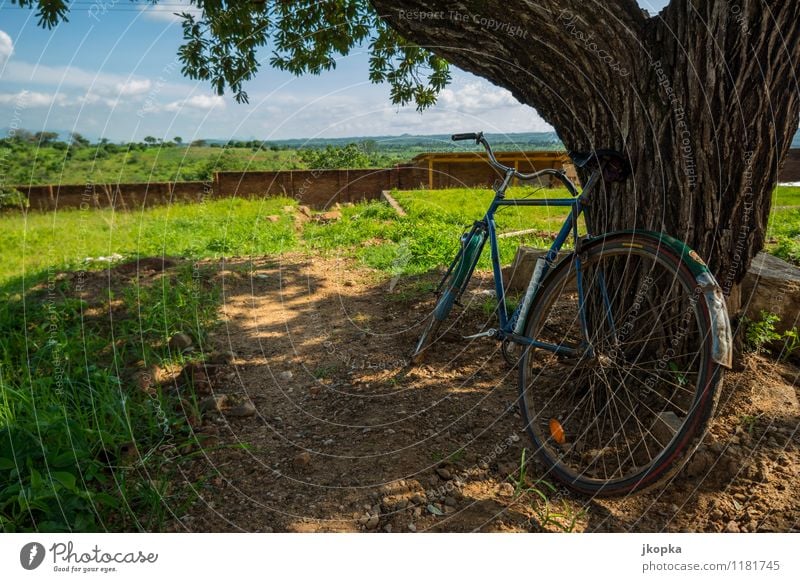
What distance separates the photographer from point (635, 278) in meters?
2.63

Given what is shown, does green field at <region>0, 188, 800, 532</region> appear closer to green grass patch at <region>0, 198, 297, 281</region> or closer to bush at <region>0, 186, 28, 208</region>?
green grass patch at <region>0, 198, 297, 281</region>

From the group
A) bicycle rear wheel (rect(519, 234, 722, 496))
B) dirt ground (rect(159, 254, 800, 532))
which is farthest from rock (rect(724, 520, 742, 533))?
bicycle rear wheel (rect(519, 234, 722, 496))

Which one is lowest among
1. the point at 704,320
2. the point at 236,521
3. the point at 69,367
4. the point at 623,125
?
the point at 236,521

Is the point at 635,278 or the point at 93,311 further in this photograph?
the point at 93,311

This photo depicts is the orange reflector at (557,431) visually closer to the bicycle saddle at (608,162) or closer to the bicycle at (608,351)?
the bicycle at (608,351)

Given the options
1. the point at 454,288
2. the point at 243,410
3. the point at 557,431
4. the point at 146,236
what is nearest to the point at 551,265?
the point at 557,431

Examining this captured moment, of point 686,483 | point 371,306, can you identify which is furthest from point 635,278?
point 371,306

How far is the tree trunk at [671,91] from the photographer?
238 centimetres

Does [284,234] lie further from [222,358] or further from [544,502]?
[544,502]

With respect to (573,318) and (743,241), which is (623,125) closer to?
(743,241)

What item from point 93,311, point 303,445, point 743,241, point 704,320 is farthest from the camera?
point 93,311

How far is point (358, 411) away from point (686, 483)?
5.08 feet

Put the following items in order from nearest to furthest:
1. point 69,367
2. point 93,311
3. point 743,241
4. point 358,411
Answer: point 743,241 → point 358,411 → point 69,367 → point 93,311

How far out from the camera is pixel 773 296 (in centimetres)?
300
